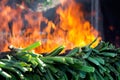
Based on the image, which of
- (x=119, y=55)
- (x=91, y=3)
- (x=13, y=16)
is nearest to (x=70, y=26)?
(x=91, y=3)

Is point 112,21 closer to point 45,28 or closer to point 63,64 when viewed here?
point 45,28

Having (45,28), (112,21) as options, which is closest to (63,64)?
(45,28)

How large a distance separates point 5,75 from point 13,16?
231 centimetres

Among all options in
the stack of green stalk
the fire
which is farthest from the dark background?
the stack of green stalk

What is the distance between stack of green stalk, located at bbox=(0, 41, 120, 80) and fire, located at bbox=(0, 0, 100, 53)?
158 centimetres

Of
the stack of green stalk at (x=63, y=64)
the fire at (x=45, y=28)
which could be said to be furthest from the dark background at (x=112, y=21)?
the stack of green stalk at (x=63, y=64)

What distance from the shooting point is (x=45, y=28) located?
13.7 feet

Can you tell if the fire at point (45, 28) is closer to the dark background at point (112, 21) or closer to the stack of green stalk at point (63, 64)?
the dark background at point (112, 21)

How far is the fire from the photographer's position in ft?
13.1

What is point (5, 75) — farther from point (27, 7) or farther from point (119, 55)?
point (27, 7)

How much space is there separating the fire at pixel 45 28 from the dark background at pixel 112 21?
0.24m

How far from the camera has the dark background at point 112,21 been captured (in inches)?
179

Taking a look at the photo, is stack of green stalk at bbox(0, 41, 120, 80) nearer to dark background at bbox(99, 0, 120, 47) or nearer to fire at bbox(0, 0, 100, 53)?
fire at bbox(0, 0, 100, 53)

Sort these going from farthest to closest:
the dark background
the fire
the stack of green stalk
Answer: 1. the dark background
2. the fire
3. the stack of green stalk
